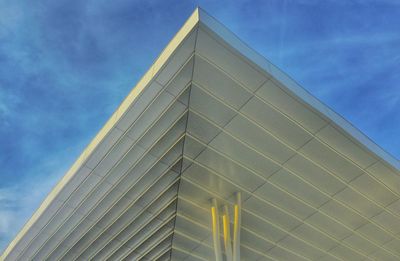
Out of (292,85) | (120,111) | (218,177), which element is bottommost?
(218,177)

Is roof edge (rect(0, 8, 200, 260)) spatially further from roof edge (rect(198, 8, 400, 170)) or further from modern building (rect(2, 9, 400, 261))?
roof edge (rect(198, 8, 400, 170))

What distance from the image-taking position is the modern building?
13367mm

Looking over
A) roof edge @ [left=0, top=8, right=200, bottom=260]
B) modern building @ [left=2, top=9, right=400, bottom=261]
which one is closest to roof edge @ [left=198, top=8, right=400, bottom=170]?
modern building @ [left=2, top=9, right=400, bottom=261]

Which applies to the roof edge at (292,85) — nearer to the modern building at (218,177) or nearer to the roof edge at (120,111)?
the modern building at (218,177)

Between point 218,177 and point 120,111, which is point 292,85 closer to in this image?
point 218,177

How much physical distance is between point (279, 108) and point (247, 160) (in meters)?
2.76

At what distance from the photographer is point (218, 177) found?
16594 mm

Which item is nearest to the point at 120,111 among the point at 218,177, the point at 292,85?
the point at 218,177

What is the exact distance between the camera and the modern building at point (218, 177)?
13367 mm

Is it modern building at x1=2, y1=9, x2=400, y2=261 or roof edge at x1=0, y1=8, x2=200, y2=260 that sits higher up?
roof edge at x1=0, y1=8, x2=200, y2=260

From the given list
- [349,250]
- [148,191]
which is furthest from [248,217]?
[349,250]

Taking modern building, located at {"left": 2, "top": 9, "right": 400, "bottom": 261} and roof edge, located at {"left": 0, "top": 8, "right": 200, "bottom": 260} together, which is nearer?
roof edge, located at {"left": 0, "top": 8, "right": 200, "bottom": 260}

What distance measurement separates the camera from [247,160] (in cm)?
1588

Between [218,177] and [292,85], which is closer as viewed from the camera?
[292,85]
